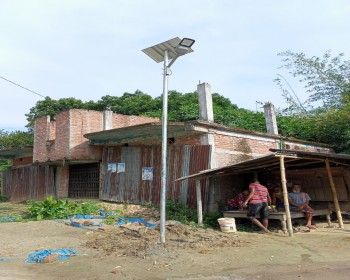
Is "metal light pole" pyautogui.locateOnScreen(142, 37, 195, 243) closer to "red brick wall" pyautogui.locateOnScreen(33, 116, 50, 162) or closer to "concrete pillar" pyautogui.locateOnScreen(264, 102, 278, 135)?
"concrete pillar" pyautogui.locateOnScreen(264, 102, 278, 135)

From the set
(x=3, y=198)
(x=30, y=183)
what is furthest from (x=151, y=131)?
(x=3, y=198)

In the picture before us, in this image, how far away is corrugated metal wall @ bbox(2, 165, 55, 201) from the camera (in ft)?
61.9

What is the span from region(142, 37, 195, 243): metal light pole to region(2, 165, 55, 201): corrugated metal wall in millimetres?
11633

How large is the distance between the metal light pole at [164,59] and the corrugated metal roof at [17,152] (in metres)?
12.6

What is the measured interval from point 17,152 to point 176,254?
1577 centimetres

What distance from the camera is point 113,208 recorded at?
14.3 metres

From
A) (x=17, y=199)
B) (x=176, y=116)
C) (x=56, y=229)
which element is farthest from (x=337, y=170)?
(x=17, y=199)

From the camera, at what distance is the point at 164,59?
29.3 feet

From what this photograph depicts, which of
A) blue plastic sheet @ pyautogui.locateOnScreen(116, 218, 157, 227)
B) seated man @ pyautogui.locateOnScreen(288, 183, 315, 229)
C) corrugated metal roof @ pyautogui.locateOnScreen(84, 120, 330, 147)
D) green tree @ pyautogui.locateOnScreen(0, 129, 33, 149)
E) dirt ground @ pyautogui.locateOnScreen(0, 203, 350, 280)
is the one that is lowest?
dirt ground @ pyautogui.locateOnScreen(0, 203, 350, 280)

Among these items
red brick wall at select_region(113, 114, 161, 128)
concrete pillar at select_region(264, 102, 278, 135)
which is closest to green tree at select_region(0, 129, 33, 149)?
red brick wall at select_region(113, 114, 161, 128)

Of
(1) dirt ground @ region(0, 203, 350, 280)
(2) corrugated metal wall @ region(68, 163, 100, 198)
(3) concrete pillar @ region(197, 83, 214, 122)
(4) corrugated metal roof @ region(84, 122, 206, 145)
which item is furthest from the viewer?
(2) corrugated metal wall @ region(68, 163, 100, 198)

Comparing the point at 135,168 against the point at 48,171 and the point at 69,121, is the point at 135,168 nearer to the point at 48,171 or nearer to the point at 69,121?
the point at 69,121

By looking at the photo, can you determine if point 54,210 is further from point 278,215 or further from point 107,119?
point 278,215

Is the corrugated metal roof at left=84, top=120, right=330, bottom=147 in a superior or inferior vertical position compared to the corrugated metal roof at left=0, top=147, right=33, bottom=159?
inferior
